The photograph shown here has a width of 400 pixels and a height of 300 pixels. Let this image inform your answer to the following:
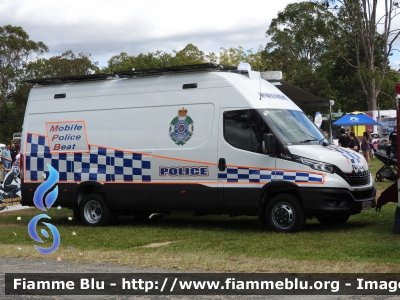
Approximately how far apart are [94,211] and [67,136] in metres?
1.57

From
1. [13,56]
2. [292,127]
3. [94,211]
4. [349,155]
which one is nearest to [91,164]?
[94,211]

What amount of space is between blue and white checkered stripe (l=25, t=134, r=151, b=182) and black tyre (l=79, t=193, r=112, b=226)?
43 centimetres

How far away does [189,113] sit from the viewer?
1279 cm

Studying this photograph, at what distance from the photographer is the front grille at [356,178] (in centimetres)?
1167

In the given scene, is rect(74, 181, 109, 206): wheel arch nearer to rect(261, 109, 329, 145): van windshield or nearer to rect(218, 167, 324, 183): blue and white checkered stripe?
rect(218, 167, 324, 183): blue and white checkered stripe

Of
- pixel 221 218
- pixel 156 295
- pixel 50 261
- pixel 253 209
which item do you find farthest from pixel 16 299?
pixel 221 218

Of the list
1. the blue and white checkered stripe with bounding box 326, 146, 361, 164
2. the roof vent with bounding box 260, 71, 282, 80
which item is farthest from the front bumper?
the roof vent with bounding box 260, 71, 282, 80

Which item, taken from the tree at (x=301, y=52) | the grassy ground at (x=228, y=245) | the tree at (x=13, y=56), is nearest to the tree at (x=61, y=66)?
the tree at (x=13, y=56)

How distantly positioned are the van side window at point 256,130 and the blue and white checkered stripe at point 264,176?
1.24ft

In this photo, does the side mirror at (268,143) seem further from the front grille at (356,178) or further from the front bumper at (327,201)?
the front grille at (356,178)

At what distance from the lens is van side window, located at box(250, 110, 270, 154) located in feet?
39.6

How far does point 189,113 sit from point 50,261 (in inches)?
169

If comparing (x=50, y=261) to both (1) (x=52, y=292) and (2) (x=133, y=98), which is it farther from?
(2) (x=133, y=98)

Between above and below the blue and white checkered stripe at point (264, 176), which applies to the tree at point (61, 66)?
above
